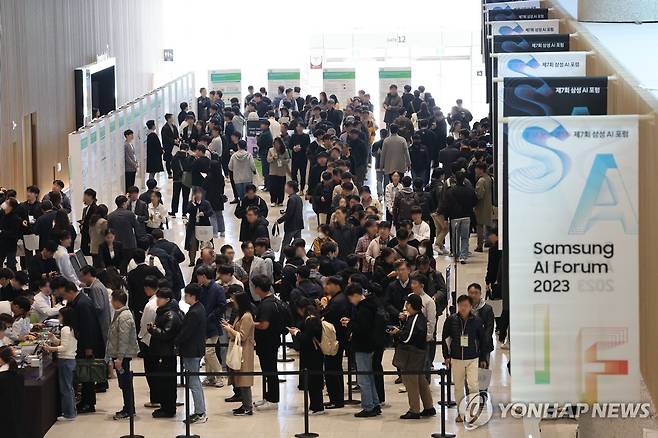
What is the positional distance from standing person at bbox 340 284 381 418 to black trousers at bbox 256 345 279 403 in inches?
29.9

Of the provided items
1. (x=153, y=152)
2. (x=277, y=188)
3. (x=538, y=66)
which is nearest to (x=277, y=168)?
(x=277, y=188)

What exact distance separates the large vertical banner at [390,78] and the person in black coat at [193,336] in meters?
21.4

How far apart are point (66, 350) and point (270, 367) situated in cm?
197

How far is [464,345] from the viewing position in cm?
1284

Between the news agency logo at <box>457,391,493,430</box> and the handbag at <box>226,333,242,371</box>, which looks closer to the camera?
the news agency logo at <box>457,391,493,430</box>

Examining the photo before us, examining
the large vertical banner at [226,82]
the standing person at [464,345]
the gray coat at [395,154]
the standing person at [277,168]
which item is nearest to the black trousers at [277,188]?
the standing person at [277,168]

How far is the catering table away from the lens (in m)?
12.8

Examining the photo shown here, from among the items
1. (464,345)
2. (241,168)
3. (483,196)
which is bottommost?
(464,345)

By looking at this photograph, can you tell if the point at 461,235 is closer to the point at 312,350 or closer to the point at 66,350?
the point at 312,350

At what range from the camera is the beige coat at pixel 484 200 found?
65.8ft

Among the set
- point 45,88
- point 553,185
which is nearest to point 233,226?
point 45,88

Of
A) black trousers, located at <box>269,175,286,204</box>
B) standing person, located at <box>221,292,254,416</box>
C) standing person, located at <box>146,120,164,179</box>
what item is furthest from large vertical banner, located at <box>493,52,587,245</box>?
standing person, located at <box>146,120,164,179</box>

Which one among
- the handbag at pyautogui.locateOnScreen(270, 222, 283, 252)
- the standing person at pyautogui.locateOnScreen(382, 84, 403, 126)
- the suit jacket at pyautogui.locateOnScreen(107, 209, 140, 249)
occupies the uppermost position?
the standing person at pyautogui.locateOnScreen(382, 84, 403, 126)

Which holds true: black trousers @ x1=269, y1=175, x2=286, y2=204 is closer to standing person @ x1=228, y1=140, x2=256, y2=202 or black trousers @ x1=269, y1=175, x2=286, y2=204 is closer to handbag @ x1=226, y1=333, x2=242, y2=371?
standing person @ x1=228, y1=140, x2=256, y2=202
